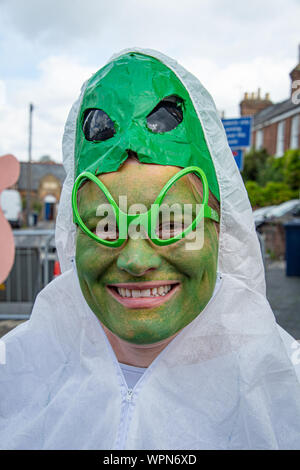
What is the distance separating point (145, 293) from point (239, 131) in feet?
15.6

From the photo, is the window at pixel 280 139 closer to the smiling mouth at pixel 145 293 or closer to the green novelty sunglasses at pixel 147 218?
the green novelty sunglasses at pixel 147 218

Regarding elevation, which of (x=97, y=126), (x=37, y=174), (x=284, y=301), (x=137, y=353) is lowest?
(x=284, y=301)

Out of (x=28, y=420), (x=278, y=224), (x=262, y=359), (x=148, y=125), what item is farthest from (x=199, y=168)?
(x=278, y=224)

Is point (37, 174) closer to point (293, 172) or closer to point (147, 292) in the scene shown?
point (293, 172)

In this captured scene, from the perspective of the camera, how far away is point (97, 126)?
1.37m

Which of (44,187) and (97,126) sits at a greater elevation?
(44,187)

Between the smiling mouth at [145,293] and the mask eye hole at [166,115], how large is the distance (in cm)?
50

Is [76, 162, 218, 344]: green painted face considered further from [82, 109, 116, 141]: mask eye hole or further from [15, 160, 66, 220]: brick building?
[15, 160, 66, 220]: brick building

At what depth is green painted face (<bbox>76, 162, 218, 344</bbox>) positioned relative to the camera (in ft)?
4.04

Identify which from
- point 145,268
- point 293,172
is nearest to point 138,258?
point 145,268

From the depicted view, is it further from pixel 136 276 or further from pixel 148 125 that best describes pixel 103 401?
pixel 148 125

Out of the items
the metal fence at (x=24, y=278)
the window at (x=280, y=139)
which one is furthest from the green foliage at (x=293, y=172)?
the metal fence at (x=24, y=278)

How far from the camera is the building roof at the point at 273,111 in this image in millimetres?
26703

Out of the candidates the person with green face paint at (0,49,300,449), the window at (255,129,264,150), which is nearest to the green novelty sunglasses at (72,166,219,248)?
the person with green face paint at (0,49,300,449)
